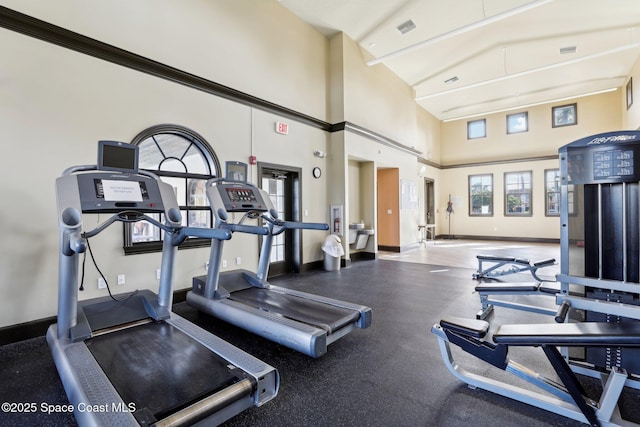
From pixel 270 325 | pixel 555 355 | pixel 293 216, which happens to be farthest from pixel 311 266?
pixel 555 355

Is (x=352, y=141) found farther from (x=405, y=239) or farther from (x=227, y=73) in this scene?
(x=405, y=239)

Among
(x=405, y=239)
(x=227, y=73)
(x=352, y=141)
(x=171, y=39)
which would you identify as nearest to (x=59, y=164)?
(x=171, y=39)

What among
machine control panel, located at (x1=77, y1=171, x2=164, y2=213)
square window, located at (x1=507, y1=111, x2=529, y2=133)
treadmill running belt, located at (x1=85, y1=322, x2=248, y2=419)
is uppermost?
square window, located at (x1=507, y1=111, x2=529, y2=133)

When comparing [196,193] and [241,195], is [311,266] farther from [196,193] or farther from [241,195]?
[241,195]

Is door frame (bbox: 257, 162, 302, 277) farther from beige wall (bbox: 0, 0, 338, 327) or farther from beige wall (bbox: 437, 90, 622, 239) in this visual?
beige wall (bbox: 437, 90, 622, 239)

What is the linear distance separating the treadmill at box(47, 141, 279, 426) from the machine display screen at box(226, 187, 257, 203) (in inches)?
29.0

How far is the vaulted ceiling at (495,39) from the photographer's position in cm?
567

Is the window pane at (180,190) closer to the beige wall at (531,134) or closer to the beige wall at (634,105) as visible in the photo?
the beige wall at (634,105)

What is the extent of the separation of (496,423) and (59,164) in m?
4.48

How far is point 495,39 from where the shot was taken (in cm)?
697

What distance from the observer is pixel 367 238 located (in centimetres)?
777

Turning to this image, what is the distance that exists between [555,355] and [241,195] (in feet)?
10.4

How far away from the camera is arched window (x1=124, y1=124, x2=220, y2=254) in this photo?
3938 millimetres

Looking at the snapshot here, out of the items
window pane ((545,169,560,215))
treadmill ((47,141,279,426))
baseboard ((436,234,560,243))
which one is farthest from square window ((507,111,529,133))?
treadmill ((47,141,279,426))
